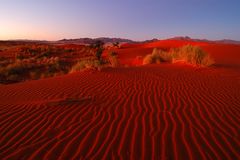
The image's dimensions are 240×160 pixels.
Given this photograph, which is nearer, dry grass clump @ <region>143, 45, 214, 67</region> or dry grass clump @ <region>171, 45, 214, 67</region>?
dry grass clump @ <region>171, 45, 214, 67</region>

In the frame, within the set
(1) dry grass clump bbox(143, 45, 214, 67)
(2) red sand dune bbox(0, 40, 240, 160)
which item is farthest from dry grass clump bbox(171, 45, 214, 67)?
(2) red sand dune bbox(0, 40, 240, 160)

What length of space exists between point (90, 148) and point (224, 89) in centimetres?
590

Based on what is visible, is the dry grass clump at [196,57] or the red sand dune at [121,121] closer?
the red sand dune at [121,121]

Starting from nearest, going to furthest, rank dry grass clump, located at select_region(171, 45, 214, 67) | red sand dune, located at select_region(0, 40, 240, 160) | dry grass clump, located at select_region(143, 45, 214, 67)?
red sand dune, located at select_region(0, 40, 240, 160), dry grass clump, located at select_region(171, 45, 214, 67), dry grass clump, located at select_region(143, 45, 214, 67)

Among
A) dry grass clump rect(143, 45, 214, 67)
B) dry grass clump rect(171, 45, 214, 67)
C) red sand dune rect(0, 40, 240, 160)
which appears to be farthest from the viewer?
dry grass clump rect(143, 45, 214, 67)

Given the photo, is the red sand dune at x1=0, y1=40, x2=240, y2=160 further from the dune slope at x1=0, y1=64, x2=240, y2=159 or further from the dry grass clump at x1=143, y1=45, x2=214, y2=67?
the dry grass clump at x1=143, y1=45, x2=214, y2=67

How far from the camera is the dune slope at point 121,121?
4223 mm

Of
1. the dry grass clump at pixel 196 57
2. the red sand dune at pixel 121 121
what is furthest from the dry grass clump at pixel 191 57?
the red sand dune at pixel 121 121

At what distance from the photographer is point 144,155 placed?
406 centimetres

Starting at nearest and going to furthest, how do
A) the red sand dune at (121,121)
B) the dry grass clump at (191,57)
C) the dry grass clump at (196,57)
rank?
the red sand dune at (121,121) < the dry grass clump at (196,57) < the dry grass clump at (191,57)

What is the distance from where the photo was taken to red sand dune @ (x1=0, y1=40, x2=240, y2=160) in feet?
13.9

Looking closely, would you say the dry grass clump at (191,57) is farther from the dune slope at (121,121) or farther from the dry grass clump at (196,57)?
the dune slope at (121,121)

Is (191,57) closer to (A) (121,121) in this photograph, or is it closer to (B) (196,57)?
(B) (196,57)

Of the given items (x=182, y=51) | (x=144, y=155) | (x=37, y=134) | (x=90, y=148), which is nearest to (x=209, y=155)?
(x=144, y=155)
